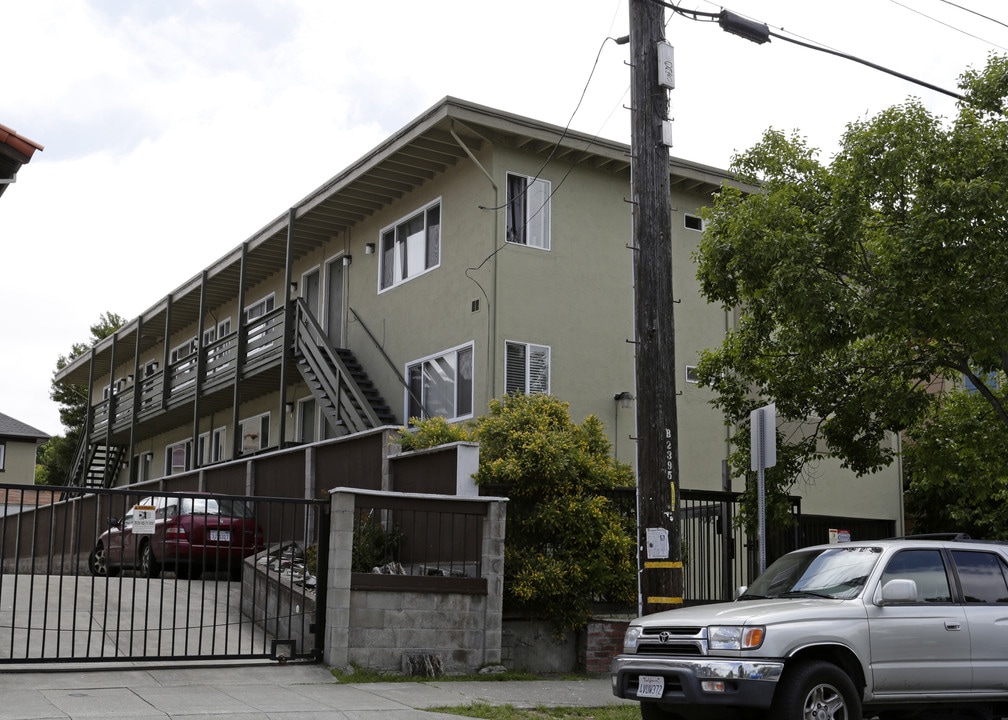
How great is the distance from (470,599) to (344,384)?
941 centimetres

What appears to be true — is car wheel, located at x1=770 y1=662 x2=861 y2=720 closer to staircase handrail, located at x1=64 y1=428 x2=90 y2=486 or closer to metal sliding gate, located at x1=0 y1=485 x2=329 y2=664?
metal sliding gate, located at x1=0 y1=485 x2=329 y2=664

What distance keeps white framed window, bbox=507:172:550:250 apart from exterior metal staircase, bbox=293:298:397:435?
161 inches

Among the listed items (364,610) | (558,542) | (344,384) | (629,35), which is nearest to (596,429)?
(558,542)

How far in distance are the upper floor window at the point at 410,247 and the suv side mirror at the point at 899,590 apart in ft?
43.9

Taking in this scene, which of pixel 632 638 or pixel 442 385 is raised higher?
pixel 442 385

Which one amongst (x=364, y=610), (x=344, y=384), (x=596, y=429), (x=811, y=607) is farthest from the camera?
(x=344, y=384)

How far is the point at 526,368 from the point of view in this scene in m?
19.7

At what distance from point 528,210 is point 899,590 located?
1247cm

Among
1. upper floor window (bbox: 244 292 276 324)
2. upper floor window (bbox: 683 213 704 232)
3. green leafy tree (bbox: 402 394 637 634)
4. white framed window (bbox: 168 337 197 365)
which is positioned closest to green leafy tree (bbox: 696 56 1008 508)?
green leafy tree (bbox: 402 394 637 634)

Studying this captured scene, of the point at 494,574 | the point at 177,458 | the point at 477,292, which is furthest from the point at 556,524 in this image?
the point at 177,458

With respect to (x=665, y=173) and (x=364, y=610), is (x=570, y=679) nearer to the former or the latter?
(x=364, y=610)

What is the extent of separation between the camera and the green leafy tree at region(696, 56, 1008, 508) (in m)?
12.9

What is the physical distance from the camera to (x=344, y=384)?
2159 cm

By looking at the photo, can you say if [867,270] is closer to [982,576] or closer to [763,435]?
[763,435]
